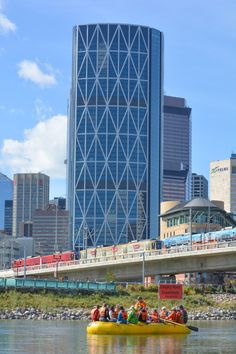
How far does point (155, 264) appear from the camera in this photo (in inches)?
4737

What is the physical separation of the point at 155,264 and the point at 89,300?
23.4 meters

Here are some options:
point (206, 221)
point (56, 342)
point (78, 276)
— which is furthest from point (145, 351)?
point (206, 221)

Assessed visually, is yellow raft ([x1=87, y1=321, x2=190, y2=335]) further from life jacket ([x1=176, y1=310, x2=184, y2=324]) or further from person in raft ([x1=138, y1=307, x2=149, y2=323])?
life jacket ([x1=176, y1=310, x2=184, y2=324])

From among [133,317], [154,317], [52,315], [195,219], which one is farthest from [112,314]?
[195,219]

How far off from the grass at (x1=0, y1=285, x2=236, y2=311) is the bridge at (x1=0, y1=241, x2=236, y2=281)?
441 centimetres

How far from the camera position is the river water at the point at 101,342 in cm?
5031

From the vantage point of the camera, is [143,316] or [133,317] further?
[143,316]

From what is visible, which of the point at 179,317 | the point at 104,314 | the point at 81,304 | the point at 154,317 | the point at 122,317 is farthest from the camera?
the point at 81,304

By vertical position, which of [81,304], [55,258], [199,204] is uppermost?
[199,204]

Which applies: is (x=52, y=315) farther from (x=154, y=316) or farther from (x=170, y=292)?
(x=154, y=316)

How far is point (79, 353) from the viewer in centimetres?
4850

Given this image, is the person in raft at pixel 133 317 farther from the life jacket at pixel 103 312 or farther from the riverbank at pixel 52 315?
the riverbank at pixel 52 315

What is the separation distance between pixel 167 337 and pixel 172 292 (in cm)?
931

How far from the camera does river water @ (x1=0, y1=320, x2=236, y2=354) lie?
50.3 m
